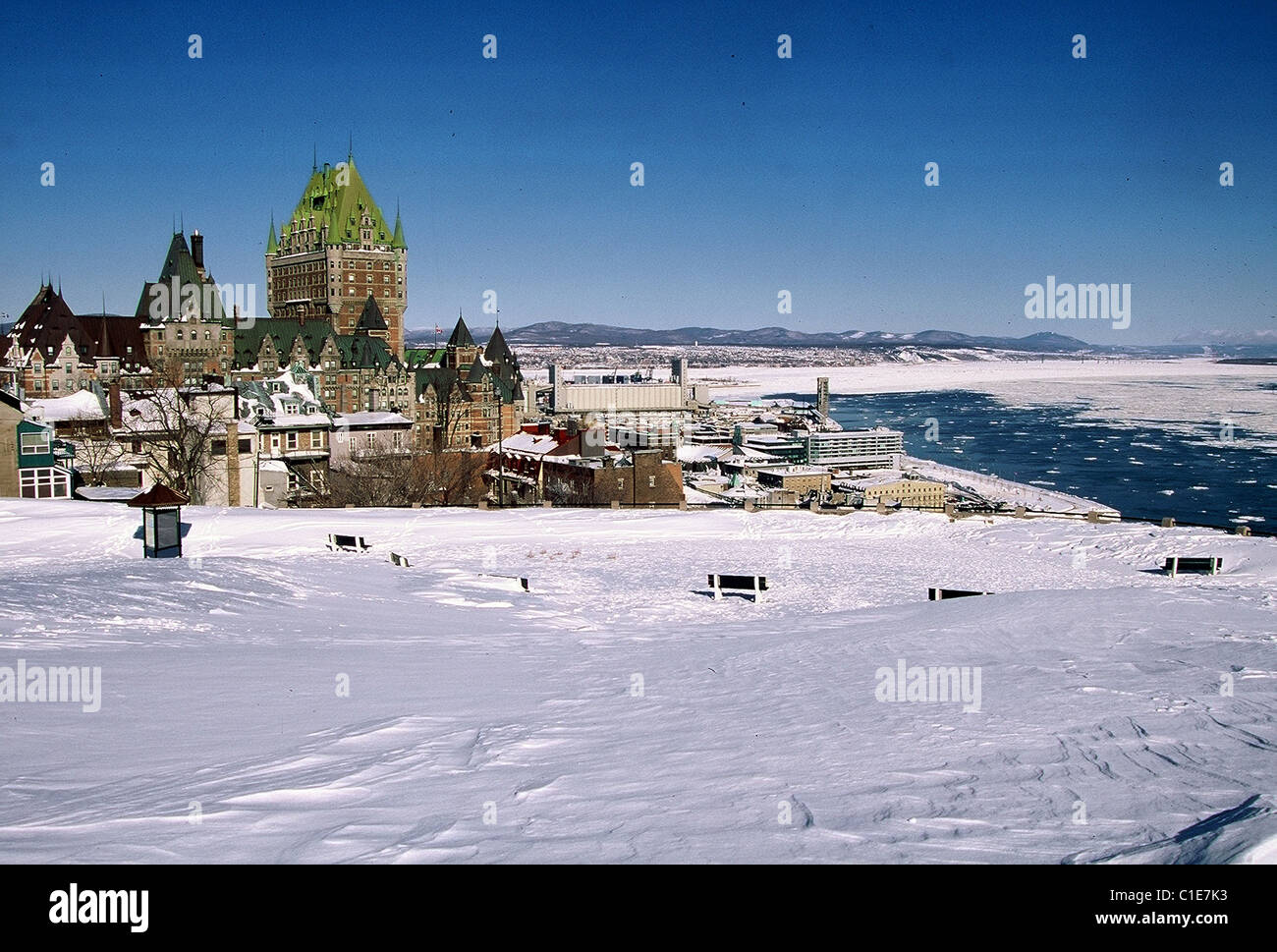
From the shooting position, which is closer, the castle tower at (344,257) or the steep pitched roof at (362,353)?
the steep pitched roof at (362,353)

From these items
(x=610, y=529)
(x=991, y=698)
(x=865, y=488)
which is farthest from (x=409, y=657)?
(x=865, y=488)

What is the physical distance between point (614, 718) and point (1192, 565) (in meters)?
14.5

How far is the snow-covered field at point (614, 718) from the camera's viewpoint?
18.0ft

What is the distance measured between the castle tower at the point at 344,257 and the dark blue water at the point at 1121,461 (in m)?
58.9

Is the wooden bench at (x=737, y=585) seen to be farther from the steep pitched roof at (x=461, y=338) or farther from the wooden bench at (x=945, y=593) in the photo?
the steep pitched roof at (x=461, y=338)

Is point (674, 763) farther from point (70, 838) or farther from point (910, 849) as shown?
point (70, 838)

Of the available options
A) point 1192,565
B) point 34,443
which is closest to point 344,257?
point 34,443

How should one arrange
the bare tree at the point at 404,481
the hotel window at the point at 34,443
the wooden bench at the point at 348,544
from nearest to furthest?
the wooden bench at the point at 348,544 → the hotel window at the point at 34,443 → the bare tree at the point at 404,481

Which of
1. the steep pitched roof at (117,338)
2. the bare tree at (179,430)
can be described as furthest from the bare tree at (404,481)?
the steep pitched roof at (117,338)

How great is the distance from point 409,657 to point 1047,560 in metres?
14.4

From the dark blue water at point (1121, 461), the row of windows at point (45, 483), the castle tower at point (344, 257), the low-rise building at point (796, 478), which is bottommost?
the low-rise building at point (796, 478)

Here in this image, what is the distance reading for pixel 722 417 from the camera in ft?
598

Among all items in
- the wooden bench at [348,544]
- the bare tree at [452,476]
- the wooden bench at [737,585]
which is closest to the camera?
the wooden bench at [737,585]

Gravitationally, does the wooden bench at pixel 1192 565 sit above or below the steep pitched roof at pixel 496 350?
below
